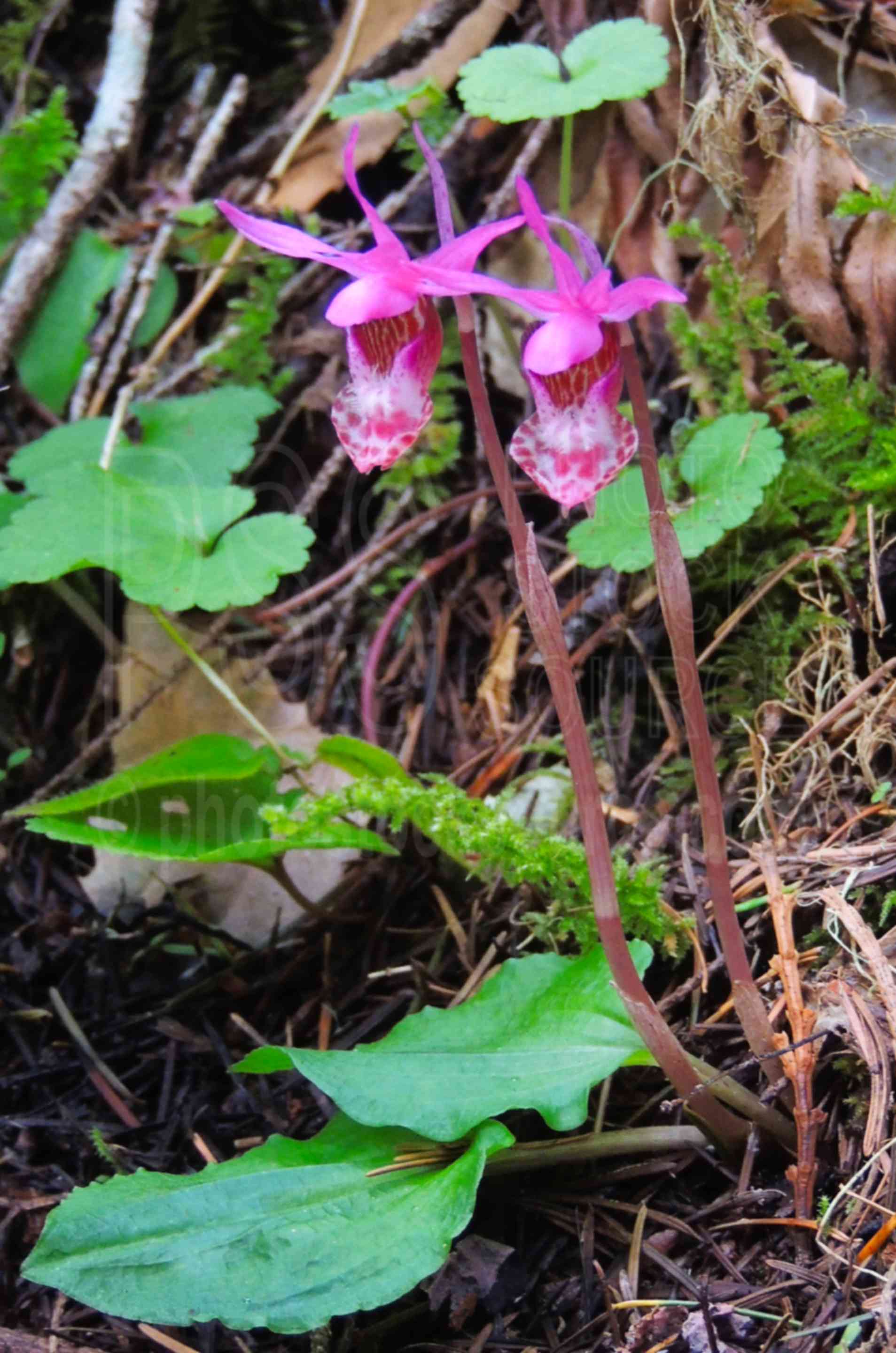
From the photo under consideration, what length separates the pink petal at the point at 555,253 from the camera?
120 centimetres

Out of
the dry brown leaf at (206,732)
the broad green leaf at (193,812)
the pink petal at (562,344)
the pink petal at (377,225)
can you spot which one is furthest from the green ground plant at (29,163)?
the pink petal at (562,344)

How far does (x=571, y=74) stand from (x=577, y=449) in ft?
3.83

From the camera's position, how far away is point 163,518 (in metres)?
2.14

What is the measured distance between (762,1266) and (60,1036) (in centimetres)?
116

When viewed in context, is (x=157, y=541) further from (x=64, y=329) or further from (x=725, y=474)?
(x=725, y=474)

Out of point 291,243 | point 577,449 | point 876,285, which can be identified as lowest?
point 876,285

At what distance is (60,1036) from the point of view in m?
1.93

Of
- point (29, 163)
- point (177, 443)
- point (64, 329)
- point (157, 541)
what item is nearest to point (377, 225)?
point (157, 541)

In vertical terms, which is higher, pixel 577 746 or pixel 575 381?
pixel 575 381

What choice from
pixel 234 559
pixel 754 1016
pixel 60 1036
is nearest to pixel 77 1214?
pixel 60 1036

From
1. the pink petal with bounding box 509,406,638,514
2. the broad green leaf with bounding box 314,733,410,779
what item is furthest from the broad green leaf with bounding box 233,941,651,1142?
the pink petal with bounding box 509,406,638,514

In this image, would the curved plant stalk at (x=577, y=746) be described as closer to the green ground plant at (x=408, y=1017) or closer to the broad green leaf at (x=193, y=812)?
the green ground plant at (x=408, y=1017)

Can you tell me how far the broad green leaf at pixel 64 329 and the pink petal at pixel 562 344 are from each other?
65.1 inches

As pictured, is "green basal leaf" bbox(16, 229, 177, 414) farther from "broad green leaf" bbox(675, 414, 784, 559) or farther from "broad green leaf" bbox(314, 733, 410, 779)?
"broad green leaf" bbox(675, 414, 784, 559)
